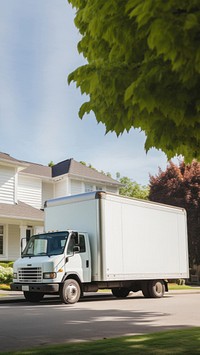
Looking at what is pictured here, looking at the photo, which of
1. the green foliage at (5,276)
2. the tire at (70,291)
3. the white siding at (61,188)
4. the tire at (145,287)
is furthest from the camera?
the white siding at (61,188)

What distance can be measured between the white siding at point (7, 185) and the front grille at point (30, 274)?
1491 cm

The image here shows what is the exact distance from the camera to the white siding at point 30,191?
34406 millimetres

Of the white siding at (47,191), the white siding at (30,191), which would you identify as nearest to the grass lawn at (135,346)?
the white siding at (30,191)

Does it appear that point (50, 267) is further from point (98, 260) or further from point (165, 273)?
point (165, 273)

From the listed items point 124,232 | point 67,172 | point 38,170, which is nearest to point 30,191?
point 38,170

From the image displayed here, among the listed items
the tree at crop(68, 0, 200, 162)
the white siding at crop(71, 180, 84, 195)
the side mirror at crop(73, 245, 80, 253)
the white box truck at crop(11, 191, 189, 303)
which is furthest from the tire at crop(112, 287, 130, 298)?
the white siding at crop(71, 180, 84, 195)

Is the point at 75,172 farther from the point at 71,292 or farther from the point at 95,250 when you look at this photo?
the point at 71,292

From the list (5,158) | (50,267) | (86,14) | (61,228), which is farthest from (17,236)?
(86,14)

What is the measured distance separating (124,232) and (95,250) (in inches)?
59.4

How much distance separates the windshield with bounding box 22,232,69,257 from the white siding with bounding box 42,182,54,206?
20.4 meters

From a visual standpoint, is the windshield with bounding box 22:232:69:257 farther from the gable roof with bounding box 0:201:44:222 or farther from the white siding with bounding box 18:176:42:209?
the white siding with bounding box 18:176:42:209

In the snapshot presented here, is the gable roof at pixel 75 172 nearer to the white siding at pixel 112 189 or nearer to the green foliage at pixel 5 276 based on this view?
the white siding at pixel 112 189

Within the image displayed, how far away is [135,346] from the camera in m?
7.64

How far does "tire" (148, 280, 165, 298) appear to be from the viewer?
62.1 ft
